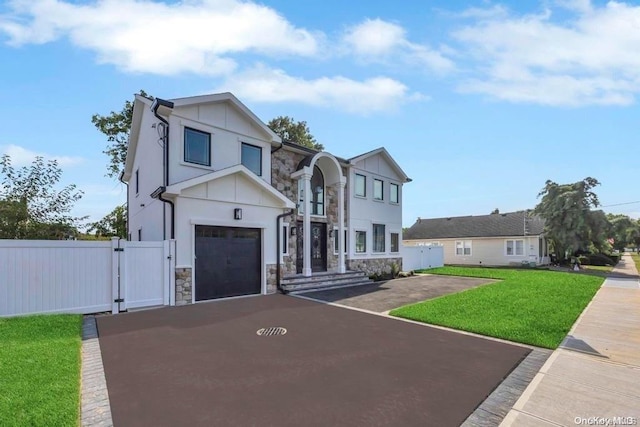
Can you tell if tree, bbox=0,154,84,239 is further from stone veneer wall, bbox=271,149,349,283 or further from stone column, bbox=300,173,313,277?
stone column, bbox=300,173,313,277

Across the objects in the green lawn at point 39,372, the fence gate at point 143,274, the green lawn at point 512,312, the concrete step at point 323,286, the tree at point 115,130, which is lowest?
the concrete step at point 323,286

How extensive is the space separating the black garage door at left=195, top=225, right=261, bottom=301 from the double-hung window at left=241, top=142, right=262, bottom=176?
2.56 meters

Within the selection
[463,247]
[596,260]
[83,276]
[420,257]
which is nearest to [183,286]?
[83,276]

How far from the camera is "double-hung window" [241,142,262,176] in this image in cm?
1244

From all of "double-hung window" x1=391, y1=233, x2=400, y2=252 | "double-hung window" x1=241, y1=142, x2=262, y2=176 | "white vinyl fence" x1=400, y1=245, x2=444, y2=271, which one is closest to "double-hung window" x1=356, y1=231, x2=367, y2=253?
"double-hung window" x1=391, y1=233, x2=400, y2=252

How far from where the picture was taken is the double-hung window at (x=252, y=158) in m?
12.4

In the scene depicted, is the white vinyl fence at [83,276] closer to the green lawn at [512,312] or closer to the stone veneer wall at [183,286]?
the stone veneer wall at [183,286]

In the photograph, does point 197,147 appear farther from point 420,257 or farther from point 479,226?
point 479,226

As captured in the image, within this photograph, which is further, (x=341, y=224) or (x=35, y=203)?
(x=341, y=224)

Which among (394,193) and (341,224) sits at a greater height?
(394,193)

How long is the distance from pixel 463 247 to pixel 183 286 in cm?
2832

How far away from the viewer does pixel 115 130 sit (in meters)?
22.2

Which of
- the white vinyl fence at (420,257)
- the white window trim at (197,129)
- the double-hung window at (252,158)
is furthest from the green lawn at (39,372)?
the white vinyl fence at (420,257)

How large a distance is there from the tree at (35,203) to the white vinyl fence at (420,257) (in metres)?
17.4
